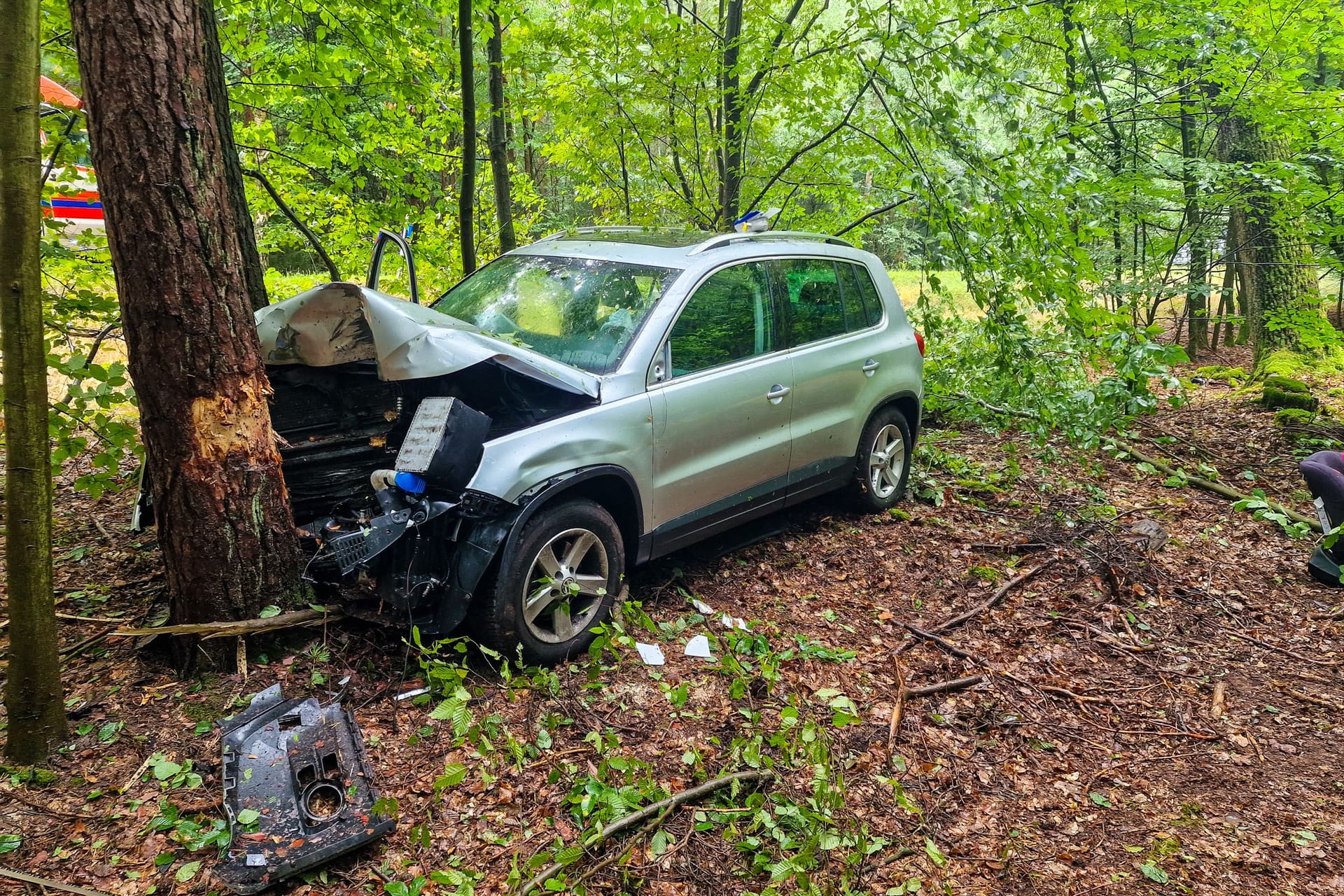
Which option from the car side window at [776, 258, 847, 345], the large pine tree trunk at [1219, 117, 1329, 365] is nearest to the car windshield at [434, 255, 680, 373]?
the car side window at [776, 258, 847, 345]

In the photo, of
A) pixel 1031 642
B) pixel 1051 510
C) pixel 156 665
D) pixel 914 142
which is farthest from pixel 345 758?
pixel 914 142

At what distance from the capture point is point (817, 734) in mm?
3432

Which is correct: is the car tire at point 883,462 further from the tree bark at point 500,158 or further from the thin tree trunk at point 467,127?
the tree bark at point 500,158

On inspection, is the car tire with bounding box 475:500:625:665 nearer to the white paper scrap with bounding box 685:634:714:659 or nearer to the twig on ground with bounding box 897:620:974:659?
the white paper scrap with bounding box 685:634:714:659

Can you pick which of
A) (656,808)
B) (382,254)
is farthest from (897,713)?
(382,254)

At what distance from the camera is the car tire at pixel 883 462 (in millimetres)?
5684

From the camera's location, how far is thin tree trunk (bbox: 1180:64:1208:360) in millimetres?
7652

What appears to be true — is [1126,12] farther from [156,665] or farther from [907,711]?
[156,665]

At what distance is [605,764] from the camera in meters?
3.07

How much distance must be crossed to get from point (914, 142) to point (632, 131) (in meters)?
2.62

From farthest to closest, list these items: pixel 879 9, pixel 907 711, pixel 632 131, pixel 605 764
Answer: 1. pixel 632 131
2. pixel 879 9
3. pixel 907 711
4. pixel 605 764

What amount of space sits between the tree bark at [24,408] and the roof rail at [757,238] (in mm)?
2922

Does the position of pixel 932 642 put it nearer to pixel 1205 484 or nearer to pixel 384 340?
pixel 384 340

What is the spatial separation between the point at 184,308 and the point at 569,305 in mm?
1868
